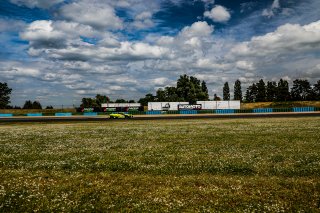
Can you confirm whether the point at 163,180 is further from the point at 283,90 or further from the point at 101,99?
the point at 283,90

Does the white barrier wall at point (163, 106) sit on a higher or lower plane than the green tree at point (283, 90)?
lower

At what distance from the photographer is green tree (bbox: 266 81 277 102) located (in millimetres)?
186675

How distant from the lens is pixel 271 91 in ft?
615

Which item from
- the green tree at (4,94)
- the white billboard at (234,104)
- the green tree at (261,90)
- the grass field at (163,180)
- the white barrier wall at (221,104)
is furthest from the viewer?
the green tree at (261,90)

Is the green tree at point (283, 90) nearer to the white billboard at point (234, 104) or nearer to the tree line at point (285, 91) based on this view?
the tree line at point (285, 91)

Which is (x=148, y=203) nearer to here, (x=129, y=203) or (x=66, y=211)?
(x=129, y=203)

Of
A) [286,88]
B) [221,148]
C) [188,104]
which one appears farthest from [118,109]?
[286,88]

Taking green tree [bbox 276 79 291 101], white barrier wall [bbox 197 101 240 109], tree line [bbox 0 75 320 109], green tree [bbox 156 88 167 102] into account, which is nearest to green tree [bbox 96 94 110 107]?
tree line [bbox 0 75 320 109]

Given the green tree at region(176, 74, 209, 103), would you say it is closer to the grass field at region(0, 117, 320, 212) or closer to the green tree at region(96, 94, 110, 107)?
the green tree at region(96, 94, 110, 107)

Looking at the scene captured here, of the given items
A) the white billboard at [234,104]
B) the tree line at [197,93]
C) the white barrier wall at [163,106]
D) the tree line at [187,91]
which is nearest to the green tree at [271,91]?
the tree line at [197,93]

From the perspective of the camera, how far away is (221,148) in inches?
677

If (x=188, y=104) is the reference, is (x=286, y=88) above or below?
above

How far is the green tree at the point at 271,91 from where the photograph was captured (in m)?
187

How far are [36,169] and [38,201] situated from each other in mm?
4641
